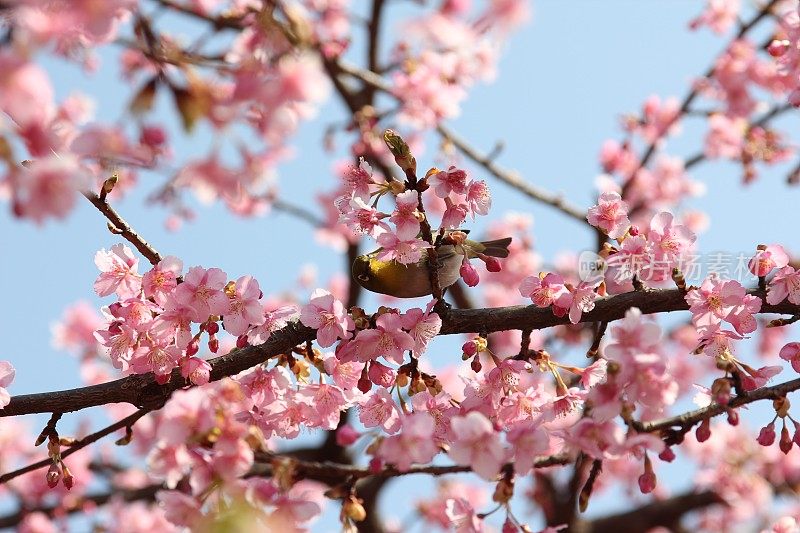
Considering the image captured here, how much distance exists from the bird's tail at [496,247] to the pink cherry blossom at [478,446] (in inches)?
41.9

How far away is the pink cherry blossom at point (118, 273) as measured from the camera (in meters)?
2.67

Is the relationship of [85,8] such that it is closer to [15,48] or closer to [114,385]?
Result: [15,48]

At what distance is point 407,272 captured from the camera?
2.66 m

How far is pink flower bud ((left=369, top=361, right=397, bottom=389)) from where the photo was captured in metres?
2.58

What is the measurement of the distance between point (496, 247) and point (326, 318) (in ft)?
2.99

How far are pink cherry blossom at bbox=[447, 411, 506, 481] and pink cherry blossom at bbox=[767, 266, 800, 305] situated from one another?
1.16 meters

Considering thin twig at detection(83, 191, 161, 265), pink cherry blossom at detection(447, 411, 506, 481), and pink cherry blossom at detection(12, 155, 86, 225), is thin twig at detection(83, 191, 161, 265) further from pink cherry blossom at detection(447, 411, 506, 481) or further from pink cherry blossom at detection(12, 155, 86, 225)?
pink cherry blossom at detection(447, 411, 506, 481)

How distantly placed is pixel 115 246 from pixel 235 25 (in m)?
2.04

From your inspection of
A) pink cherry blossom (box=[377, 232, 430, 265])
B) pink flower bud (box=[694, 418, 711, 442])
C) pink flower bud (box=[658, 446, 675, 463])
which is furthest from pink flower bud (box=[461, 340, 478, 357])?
pink flower bud (box=[694, 418, 711, 442])

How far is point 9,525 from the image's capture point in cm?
580

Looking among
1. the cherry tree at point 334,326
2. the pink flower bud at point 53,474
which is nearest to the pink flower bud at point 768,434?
the cherry tree at point 334,326

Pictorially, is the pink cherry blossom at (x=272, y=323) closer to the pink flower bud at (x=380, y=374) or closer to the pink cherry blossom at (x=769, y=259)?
the pink flower bud at (x=380, y=374)

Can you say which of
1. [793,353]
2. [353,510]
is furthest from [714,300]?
[353,510]

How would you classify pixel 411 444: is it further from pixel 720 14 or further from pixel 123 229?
pixel 720 14
